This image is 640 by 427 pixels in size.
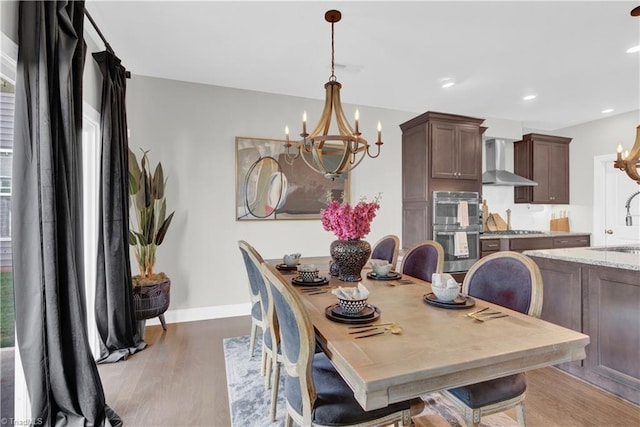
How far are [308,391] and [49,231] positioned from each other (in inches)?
59.7

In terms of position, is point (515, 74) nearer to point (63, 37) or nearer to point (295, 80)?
point (295, 80)

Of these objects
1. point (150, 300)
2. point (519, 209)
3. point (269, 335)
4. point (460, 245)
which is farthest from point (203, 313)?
point (519, 209)

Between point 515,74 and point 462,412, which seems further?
point 515,74

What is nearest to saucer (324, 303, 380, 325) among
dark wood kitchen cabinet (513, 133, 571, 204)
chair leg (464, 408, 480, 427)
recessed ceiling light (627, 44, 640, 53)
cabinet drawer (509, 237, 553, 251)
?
chair leg (464, 408, 480, 427)

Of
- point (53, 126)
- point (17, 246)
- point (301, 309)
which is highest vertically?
point (53, 126)

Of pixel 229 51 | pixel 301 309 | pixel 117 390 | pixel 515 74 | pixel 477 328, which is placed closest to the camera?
pixel 301 309

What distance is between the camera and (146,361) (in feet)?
8.63

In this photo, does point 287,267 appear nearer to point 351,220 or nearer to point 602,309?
point 351,220

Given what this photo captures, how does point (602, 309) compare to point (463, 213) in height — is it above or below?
below

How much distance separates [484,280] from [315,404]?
1225 mm

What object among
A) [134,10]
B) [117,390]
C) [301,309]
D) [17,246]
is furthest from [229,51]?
[117,390]

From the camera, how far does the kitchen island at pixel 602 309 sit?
2.05m

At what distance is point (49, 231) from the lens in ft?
5.19

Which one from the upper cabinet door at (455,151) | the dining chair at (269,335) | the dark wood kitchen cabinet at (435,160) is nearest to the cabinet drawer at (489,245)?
the dark wood kitchen cabinet at (435,160)
